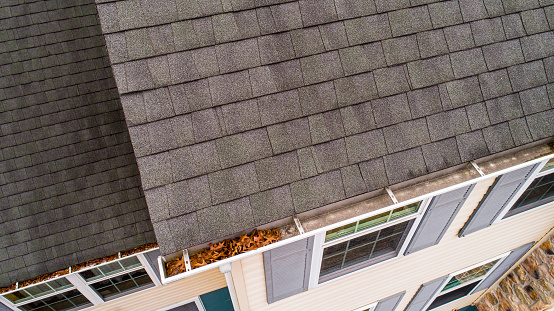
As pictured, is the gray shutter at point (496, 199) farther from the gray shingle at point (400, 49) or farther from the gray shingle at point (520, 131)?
the gray shingle at point (400, 49)

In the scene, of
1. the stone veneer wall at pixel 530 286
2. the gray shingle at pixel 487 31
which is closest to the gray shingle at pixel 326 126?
the gray shingle at pixel 487 31

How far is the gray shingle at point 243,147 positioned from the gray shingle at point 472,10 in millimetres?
2652

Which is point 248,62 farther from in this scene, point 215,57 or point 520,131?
point 520,131

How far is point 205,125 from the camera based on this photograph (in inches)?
104

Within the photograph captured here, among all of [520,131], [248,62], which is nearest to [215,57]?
[248,62]

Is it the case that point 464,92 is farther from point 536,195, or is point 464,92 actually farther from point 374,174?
point 536,195

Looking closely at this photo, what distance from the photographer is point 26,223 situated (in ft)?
14.7

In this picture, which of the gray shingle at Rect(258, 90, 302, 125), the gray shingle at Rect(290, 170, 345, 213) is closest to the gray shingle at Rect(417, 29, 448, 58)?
the gray shingle at Rect(258, 90, 302, 125)

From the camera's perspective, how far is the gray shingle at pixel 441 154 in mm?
2975

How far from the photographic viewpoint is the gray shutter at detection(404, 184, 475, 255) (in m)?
3.70

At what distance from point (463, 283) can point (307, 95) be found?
7112 mm

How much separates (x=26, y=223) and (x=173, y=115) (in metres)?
3.81

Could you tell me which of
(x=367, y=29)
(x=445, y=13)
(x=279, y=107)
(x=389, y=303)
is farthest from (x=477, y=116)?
(x=389, y=303)

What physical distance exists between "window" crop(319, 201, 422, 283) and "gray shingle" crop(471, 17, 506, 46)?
2.02 metres
